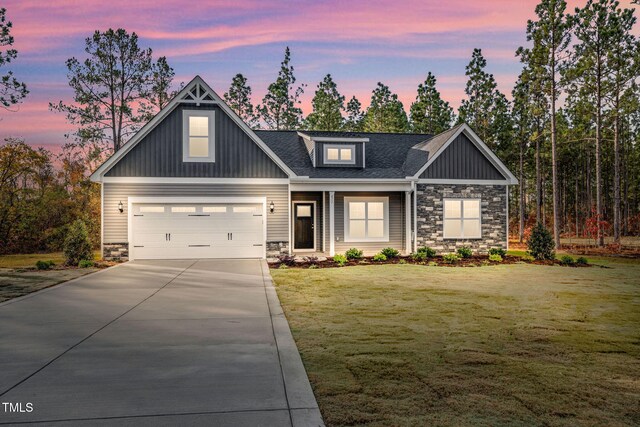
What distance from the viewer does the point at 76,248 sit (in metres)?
15.1

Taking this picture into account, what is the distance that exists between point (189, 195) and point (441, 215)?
10.8 meters

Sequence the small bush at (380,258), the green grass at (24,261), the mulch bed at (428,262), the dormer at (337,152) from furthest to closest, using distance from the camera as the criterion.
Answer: the dormer at (337,152) → the small bush at (380,258) → the green grass at (24,261) → the mulch bed at (428,262)

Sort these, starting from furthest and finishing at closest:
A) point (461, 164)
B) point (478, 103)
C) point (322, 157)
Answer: point (478, 103)
point (322, 157)
point (461, 164)

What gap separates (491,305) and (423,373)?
14.9 ft

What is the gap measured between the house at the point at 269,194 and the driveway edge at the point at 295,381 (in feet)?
35.4

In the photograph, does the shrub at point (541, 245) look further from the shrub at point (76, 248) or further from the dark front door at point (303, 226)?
the shrub at point (76, 248)

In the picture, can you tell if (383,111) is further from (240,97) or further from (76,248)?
(76,248)

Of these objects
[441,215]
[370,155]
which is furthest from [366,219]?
[370,155]

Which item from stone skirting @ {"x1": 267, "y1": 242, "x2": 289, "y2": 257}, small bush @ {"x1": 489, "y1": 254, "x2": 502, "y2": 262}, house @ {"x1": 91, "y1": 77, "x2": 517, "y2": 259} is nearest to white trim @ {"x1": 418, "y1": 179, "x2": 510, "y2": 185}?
house @ {"x1": 91, "y1": 77, "x2": 517, "y2": 259}

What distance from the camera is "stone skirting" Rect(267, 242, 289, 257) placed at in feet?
57.5

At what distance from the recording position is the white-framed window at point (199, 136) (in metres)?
17.2

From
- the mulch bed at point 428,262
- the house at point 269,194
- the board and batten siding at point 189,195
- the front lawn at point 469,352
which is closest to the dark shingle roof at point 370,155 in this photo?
the house at point 269,194

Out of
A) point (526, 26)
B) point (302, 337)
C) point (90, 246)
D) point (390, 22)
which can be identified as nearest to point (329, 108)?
point (526, 26)

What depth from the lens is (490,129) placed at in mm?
32781
